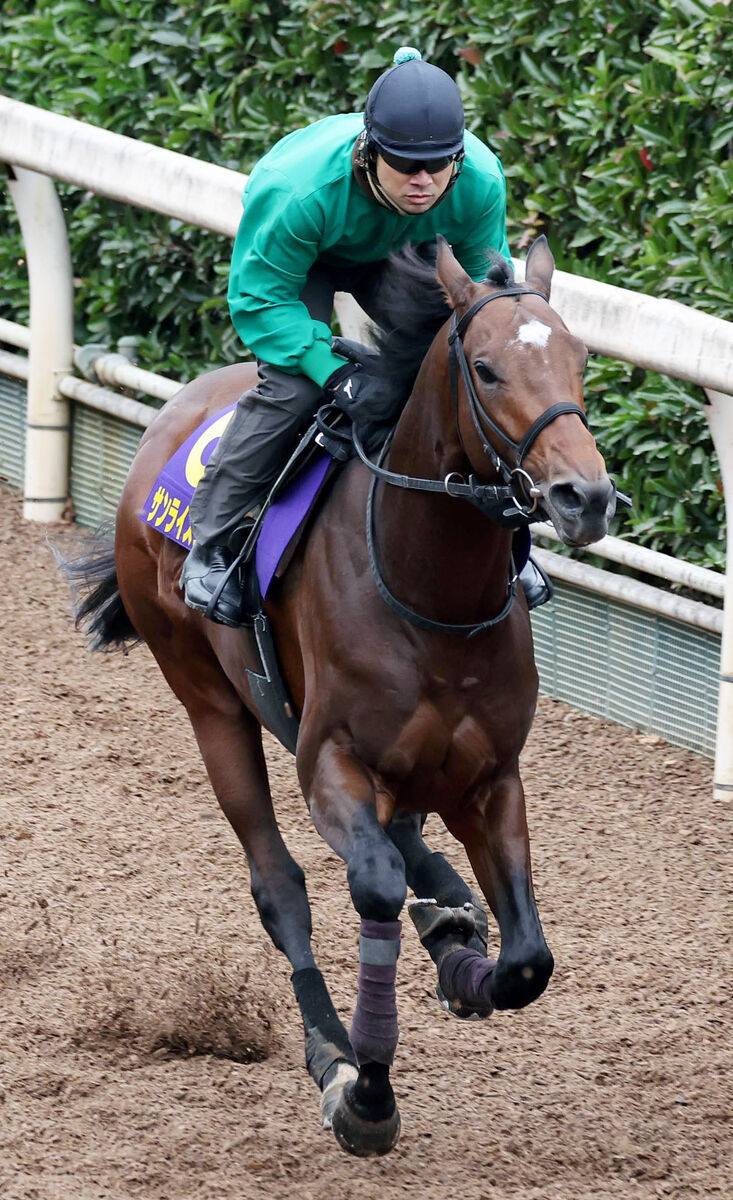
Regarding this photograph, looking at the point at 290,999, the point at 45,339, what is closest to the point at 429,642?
the point at 290,999

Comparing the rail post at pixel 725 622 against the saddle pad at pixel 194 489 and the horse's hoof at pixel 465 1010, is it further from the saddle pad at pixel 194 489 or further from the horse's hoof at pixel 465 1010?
the horse's hoof at pixel 465 1010

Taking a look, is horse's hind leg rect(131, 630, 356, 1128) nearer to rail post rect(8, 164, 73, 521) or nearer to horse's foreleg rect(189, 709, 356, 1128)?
horse's foreleg rect(189, 709, 356, 1128)

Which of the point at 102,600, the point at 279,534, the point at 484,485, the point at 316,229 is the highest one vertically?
the point at 316,229

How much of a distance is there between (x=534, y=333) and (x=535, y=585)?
3.78ft

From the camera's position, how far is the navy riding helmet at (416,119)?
379cm

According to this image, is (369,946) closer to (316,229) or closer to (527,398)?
(527,398)

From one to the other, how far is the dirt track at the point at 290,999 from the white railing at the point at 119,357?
56 centimetres

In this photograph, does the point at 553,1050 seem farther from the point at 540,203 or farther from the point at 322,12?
the point at 322,12

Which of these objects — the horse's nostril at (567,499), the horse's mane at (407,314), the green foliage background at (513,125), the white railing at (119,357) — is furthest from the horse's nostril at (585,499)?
the green foliage background at (513,125)

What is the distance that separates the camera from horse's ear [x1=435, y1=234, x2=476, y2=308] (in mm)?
3656

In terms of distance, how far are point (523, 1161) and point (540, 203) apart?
3.73 m

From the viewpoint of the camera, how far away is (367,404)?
4.04 metres

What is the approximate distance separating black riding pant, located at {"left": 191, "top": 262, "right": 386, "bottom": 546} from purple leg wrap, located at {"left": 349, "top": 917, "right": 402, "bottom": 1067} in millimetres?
1145

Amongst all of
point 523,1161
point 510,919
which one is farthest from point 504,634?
point 523,1161
